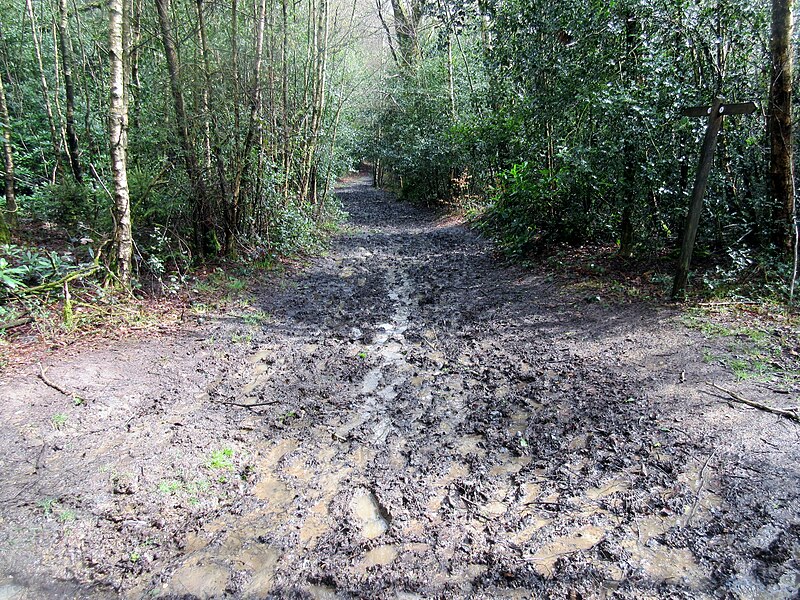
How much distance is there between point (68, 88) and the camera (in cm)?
779

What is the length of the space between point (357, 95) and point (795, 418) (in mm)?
19013

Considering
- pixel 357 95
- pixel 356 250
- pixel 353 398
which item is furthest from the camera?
pixel 357 95

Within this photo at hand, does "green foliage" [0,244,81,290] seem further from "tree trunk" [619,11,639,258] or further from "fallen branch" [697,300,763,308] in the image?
"fallen branch" [697,300,763,308]

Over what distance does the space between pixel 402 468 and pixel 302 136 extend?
8.94 meters

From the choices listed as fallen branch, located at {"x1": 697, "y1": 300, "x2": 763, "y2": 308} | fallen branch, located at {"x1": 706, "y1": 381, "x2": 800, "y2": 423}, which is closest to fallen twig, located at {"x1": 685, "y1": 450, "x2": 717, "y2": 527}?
fallen branch, located at {"x1": 706, "y1": 381, "x2": 800, "y2": 423}

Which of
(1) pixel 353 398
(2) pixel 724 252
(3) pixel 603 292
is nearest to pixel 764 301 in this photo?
(2) pixel 724 252

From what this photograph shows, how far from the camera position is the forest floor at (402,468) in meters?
2.36

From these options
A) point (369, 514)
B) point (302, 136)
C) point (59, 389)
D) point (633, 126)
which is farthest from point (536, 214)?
point (59, 389)

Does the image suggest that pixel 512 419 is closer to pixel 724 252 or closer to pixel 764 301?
pixel 764 301

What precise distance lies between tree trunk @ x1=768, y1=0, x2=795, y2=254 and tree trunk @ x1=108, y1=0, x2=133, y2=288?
7.12 meters

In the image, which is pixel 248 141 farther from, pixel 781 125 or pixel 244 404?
pixel 781 125

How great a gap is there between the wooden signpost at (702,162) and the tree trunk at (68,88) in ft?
28.6

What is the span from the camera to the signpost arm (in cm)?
487

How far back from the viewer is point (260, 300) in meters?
6.75
